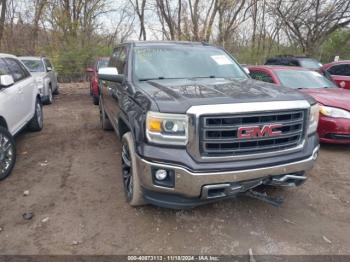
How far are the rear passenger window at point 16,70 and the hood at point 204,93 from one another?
3.21 meters

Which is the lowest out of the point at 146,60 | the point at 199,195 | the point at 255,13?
the point at 199,195

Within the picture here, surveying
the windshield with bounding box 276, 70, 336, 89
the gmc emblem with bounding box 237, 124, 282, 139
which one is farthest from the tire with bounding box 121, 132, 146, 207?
the windshield with bounding box 276, 70, 336, 89

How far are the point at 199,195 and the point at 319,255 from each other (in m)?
1.23

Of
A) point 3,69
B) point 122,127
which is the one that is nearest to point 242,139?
point 122,127

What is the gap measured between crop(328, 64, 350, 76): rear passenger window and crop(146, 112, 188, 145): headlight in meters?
8.42

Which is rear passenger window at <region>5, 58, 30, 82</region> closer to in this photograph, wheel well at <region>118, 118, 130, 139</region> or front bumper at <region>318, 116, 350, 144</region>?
wheel well at <region>118, 118, 130, 139</region>

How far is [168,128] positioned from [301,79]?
4.89 metres

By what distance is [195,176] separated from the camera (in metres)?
2.69

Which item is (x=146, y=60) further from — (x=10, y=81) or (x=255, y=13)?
(x=255, y=13)

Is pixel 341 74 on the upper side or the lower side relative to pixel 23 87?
upper

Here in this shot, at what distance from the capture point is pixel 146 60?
13.8 ft

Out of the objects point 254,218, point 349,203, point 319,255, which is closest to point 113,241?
point 254,218

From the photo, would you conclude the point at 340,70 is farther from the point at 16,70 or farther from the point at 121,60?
the point at 16,70

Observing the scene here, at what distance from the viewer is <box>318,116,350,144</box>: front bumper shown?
5340mm
